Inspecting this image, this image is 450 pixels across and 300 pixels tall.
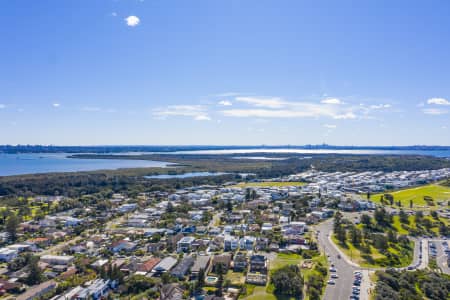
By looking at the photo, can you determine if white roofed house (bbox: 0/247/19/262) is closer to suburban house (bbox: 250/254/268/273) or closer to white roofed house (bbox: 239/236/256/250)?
white roofed house (bbox: 239/236/256/250)

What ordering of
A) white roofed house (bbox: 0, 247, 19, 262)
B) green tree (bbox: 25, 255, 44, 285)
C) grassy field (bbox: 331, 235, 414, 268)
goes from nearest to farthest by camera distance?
green tree (bbox: 25, 255, 44, 285) < grassy field (bbox: 331, 235, 414, 268) < white roofed house (bbox: 0, 247, 19, 262)

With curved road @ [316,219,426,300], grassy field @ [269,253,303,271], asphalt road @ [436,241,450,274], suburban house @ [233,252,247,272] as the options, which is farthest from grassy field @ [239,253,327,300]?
asphalt road @ [436,241,450,274]

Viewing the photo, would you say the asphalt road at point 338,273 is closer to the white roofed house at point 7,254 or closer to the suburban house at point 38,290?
the suburban house at point 38,290

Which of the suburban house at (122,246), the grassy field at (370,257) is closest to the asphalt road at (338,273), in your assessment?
the grassy field at (370,257)

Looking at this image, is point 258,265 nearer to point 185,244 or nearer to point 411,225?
point 185,244

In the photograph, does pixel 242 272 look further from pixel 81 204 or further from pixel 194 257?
pixel 81 204

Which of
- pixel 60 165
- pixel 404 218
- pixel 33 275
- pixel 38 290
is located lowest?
pixel 38 290

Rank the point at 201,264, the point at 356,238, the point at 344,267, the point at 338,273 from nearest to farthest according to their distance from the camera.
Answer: the point at 338,273, the point at 201,264, the point at 344,267, the point at 356,238

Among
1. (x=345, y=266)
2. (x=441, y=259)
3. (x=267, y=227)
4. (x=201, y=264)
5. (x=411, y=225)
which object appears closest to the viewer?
(x=201, y=264)

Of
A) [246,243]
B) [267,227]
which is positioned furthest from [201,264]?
[267,227]
